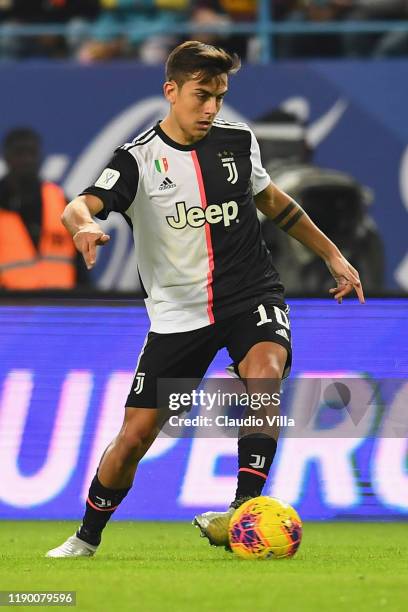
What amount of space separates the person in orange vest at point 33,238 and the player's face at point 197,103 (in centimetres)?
666

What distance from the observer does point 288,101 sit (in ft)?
48.6

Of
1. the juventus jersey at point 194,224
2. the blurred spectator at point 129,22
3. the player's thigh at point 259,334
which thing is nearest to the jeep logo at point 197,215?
the juventus jersey at point 194,224

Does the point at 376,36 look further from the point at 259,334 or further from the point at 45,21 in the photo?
the point at 259,334

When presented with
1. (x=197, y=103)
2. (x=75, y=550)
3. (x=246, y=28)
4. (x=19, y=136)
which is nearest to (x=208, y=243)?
(x=197, y=103)

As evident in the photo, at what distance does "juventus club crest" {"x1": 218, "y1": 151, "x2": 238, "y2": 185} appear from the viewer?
7.22 metres

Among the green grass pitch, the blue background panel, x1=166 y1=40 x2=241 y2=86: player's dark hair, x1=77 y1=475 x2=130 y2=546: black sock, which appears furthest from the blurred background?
x1=166 y1=40 x2=241 y2=86: player's dark hair

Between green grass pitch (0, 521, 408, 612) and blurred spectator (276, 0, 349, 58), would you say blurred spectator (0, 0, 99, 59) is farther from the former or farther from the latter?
green grass pitch (0, 521, 408, 612)

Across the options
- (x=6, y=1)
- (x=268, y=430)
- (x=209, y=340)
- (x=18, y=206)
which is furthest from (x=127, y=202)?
(x=6, y=1)

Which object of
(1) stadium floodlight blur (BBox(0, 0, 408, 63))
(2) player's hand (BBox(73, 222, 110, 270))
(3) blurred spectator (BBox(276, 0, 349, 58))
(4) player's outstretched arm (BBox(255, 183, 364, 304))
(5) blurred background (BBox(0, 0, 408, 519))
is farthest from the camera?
(3) blurred spectator (BBox(276, 0, 349, 58))

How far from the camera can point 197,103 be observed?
705 cm

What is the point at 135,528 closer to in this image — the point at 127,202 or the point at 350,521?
the point at 350,521

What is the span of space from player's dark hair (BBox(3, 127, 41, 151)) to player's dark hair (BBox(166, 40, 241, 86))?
7.39 meters

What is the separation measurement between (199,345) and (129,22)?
848cm

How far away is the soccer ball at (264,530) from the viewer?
6.80 m
